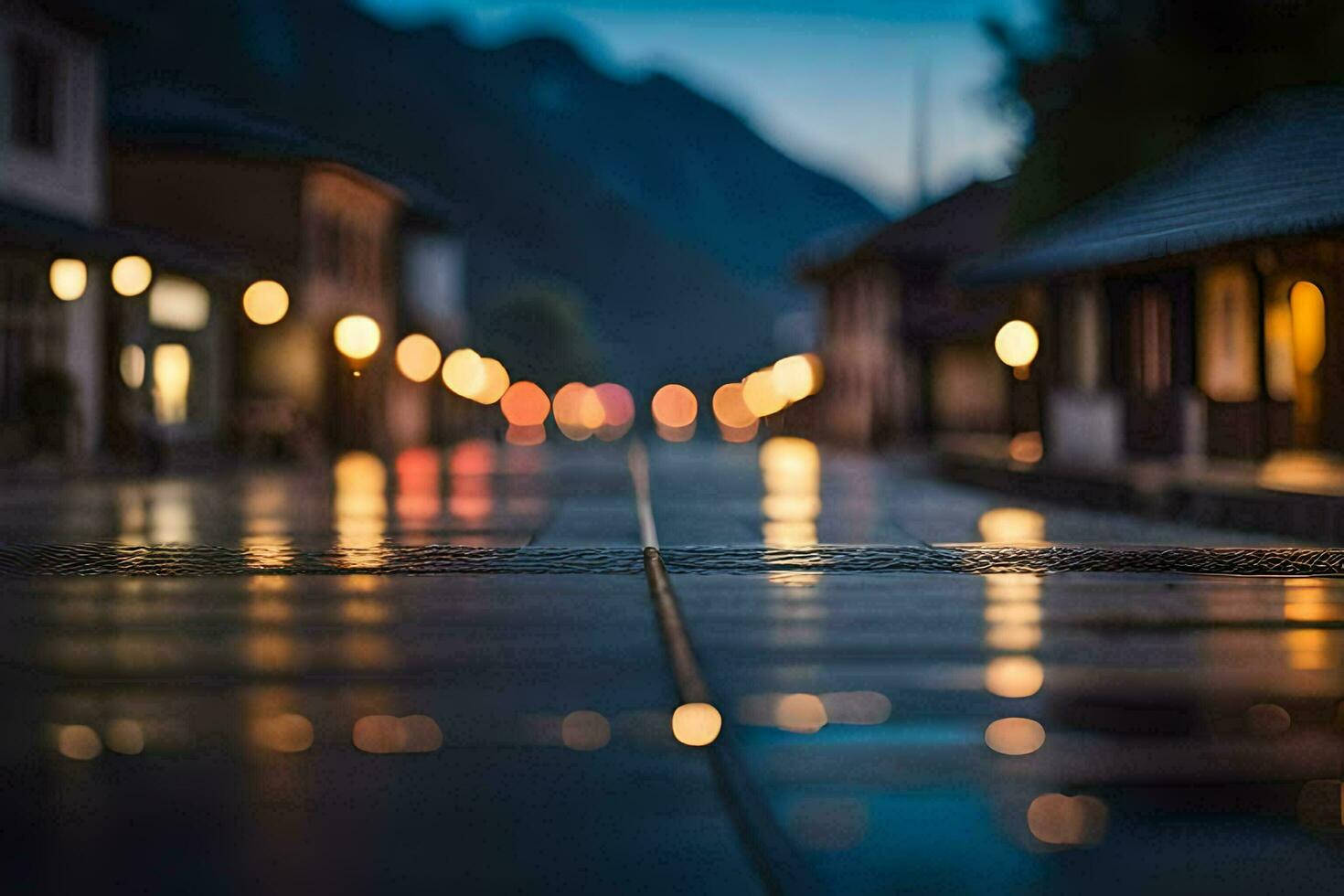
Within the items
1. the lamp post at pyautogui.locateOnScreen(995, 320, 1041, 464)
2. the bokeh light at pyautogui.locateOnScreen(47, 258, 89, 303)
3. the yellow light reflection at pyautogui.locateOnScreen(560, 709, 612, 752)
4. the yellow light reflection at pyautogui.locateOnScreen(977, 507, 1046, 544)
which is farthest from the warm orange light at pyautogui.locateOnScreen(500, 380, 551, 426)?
the yellow light reflection at pyautogui.locateOnScreen(560, 709, 612, 752)

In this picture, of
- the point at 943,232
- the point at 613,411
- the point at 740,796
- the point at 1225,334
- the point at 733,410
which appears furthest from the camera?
the point at 613,411

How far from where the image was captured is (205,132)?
153 feet

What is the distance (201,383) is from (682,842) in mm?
37461

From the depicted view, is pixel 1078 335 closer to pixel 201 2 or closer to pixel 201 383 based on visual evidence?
pixel 201 383

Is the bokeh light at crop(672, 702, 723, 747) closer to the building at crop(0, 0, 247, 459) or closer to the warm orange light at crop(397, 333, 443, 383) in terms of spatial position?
the building at crop(0, 0, 247, 459)

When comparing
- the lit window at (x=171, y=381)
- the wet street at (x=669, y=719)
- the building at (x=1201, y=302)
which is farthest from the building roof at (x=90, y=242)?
the building at (x=1201, y=302)

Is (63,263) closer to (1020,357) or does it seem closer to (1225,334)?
(1020,357)

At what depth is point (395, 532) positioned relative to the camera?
1866 centimetres

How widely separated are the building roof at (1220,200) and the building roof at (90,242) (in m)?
13.4

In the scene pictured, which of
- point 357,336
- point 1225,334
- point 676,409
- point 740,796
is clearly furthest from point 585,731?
point 676,409

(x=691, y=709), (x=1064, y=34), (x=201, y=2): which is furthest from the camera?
(x=201, y=2)

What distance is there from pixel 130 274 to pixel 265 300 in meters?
3.92

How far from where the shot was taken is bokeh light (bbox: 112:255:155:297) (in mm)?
28109

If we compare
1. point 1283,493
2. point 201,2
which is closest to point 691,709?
point 1283,493
